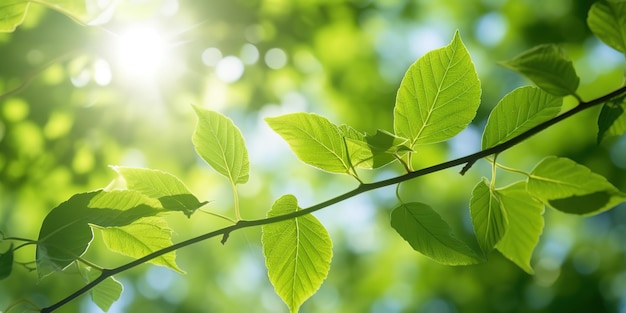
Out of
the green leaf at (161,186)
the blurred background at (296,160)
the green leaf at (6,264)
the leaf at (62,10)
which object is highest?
the leaf at (62,10)

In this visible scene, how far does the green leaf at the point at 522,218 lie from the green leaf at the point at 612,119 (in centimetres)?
8

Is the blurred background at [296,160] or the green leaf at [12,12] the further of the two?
the blurred background at [296,160]

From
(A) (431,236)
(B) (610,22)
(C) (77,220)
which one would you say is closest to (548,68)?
(B) (610,22)

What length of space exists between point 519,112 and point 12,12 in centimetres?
45

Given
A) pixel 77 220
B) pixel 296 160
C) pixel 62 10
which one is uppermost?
pixel 62 10

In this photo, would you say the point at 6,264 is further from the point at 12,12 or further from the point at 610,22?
the point at 610,22

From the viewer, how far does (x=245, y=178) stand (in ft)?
1.56

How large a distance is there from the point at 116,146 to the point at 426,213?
14.2 feet

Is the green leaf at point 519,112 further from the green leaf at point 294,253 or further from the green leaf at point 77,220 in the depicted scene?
the green leaf at point 77,220

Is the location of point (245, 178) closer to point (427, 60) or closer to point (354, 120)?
point (427, 60)

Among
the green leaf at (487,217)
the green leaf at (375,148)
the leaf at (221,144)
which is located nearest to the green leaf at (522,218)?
the green leaf at (487,217)

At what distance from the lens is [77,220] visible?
1.36 ft

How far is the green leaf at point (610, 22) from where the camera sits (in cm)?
38

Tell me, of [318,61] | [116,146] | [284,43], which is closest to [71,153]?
[116,146]
